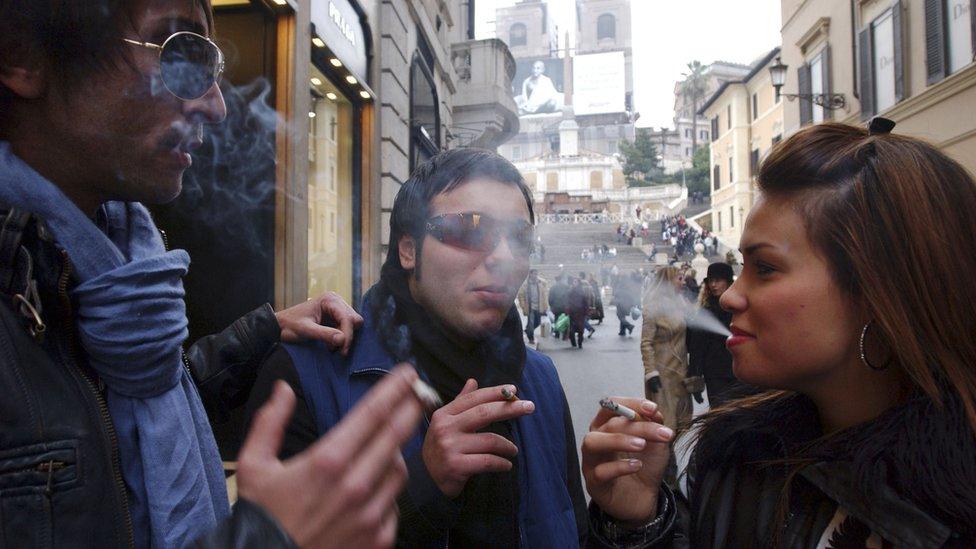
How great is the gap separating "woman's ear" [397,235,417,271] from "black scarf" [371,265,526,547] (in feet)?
0.10

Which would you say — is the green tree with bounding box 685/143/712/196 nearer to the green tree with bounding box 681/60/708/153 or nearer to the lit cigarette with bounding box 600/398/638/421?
the green tree with bounding box 681/60/708/153

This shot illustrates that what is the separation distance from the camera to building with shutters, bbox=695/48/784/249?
33.6 meters

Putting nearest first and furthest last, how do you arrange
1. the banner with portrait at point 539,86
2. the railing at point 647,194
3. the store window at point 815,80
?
the store window at point 815,80 → the railing at point 647,194 → the banner with portrait at point 539,86

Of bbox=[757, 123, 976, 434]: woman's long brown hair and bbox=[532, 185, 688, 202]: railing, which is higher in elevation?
bbox=[532, 185, 688, 202]: railing

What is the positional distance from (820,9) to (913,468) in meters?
18.4

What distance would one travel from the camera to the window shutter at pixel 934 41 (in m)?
10.8

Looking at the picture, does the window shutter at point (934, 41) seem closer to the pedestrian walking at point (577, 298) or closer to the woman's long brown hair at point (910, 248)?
the pedestrian walking at point (577, 298)

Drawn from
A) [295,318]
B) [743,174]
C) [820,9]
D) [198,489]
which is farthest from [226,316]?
[743,174]

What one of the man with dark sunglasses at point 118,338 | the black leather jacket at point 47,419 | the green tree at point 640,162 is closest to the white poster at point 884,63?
the man with dark sunglasses at point 118,338

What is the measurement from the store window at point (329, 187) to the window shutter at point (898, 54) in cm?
1094

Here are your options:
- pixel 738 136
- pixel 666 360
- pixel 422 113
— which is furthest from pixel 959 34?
pixel 738 136

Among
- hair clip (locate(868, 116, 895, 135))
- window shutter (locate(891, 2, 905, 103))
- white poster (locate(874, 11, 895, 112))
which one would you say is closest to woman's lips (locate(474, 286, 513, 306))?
hair clip (locate(868, 116, 895, 135))

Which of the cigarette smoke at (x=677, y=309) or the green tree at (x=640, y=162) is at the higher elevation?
the green tree at (x=640, y=162)

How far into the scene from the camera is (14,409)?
87 cm
